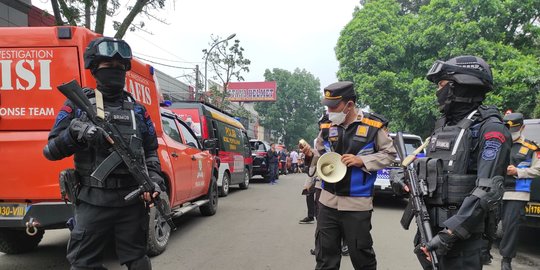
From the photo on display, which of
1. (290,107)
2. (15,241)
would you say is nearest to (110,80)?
(15,241)

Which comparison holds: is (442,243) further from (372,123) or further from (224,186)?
(224,186)

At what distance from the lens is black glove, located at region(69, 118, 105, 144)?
233 centimetres

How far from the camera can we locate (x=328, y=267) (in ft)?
9.89

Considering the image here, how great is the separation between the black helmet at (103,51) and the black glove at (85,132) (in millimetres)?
436

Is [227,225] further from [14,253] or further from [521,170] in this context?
[521,170]

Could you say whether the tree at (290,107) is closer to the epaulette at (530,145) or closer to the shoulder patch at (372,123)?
the epaulette at (530,145)

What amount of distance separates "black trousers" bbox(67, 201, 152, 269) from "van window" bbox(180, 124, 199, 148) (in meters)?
3.89

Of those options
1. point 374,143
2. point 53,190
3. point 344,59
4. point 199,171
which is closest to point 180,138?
point 199,171

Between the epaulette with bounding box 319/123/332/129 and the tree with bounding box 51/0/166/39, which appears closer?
the epaulette with bounding box 319/123/332/129

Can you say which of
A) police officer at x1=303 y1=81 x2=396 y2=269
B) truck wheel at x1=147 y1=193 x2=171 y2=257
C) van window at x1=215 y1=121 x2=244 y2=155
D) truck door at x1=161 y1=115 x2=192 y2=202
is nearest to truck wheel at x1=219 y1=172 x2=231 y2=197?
van window at x1=215 y1=121 x2=244 y2=155

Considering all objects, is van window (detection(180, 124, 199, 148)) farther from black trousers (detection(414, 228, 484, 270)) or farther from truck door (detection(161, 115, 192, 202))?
black trousers (detection(414, 228, 484, 270))

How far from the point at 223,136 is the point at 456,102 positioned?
8863 mm

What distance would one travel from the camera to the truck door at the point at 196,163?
251 inches

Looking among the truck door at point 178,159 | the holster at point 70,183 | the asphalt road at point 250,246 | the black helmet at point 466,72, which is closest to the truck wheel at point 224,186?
the asphalt road at point 250,246
